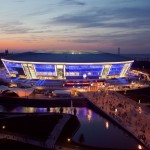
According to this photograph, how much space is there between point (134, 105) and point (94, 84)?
12.8 metres

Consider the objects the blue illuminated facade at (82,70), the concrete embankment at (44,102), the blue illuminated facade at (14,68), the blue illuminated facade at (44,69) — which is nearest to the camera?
the concrete embankment at (44,102)

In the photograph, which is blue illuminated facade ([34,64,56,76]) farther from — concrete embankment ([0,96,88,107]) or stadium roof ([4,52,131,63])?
concrete embankment ([0,96,88,107])

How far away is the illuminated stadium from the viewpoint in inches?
1826

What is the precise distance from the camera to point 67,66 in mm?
46219

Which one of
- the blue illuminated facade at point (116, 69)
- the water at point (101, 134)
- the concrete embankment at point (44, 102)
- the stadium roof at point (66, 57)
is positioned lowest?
the water at point (101, 134)

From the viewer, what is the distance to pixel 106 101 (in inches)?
1275

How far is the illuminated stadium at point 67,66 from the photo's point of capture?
152ft

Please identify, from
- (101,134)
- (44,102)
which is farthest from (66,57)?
(101,134)

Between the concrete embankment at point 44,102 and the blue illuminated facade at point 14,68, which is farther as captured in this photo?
the blue illuminated facade at point 14,68

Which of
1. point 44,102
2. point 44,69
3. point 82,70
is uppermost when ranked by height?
point 44,69

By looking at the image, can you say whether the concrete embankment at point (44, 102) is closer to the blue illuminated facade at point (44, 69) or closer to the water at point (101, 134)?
the water at point (101, 134)

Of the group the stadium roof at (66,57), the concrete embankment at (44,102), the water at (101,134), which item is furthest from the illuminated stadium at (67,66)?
the water at (101,134)

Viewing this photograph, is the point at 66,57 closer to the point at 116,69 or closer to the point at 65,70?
the point at 65,70

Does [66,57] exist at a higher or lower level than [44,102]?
higher
